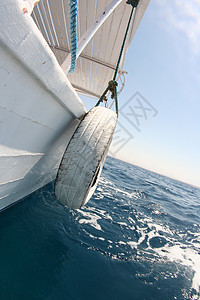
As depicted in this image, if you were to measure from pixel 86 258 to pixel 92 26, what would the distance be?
342 cm

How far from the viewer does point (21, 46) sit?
0.80 m

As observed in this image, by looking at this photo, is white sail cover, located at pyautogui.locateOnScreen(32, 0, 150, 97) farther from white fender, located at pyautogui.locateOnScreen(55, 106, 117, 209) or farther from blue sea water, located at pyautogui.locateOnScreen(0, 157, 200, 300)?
blue sea water, located at pyautogui.locateOnScreen(0, 157, 200, 300)

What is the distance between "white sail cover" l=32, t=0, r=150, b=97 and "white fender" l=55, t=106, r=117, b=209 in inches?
72.5

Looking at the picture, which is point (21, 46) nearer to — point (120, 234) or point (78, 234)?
point (78, 234)

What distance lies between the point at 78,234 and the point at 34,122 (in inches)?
74.1

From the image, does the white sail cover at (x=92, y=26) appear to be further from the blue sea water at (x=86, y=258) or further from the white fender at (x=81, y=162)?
the blue sea water at (x=86, y=258)

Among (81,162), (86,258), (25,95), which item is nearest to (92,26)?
(25,95)

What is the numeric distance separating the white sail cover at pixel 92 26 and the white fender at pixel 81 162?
1841mm

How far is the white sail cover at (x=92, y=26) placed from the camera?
3.16 metres

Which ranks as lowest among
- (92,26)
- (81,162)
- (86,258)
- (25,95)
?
(86,258)

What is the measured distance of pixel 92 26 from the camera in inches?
91.3

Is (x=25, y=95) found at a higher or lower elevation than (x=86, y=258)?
higher

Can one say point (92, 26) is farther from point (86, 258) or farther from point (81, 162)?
point (86, 258)

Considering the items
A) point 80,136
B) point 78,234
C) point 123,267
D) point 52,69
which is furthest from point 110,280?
point 52,69
